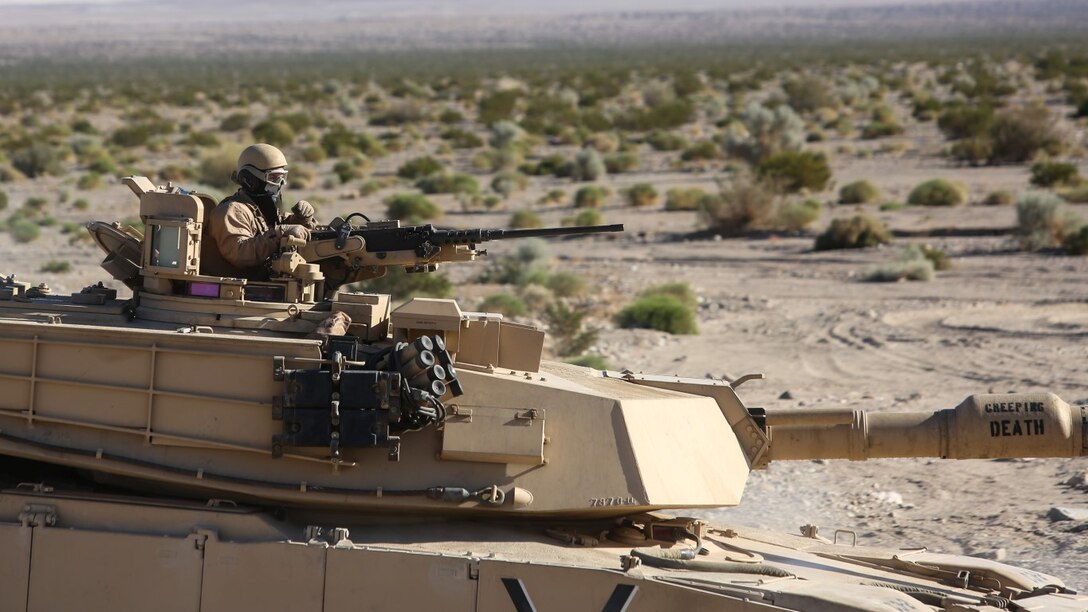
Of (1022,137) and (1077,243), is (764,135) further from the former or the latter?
(1077,243)

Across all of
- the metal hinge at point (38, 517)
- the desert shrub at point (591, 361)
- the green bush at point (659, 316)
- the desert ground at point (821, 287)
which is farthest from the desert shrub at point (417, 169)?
the metal hinge at point (38, 517)

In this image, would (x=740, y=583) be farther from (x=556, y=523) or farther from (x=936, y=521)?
(x=936, y=521)

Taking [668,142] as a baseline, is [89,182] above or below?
below

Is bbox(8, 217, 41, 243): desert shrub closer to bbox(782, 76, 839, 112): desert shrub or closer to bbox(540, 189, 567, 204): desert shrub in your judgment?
bbox(540, 189, 567, 204): desert shrub

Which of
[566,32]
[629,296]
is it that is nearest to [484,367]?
[629,296]

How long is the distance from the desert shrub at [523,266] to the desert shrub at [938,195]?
9.73m

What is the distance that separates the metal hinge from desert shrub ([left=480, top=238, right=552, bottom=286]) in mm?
15354

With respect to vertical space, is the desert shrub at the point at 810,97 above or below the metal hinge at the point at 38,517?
above

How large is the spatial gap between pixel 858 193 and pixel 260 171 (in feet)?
82.7

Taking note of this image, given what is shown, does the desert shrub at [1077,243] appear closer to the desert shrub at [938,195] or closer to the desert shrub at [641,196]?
the desert shrub at [938,195]

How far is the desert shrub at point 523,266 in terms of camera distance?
2375cm

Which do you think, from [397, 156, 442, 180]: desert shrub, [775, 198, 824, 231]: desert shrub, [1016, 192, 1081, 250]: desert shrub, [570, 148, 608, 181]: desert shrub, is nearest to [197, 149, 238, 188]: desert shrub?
[397, 156, 442, 180]: desert shrub

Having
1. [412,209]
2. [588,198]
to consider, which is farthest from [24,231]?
[588,198]

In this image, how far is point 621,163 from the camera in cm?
4028
